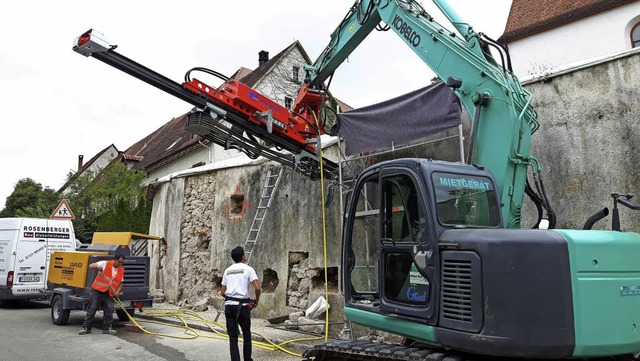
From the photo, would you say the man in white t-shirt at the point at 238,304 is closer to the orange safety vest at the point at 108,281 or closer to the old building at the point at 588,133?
the orange safety vest at the point at 108,281

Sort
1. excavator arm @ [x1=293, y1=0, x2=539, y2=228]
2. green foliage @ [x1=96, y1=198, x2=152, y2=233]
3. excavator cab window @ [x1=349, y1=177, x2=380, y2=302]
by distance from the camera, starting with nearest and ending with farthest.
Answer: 1. excavator cab window @ [x1=349, y1=177, x2=380, y2=302]
2. excavator arm @ [x1=293, y1=0, x2=539, y2=228]
3. green foliage @ [x1=96, y1=198, x2=152, y2=233]

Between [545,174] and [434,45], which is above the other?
[434,45]

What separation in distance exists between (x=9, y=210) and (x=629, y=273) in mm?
51057

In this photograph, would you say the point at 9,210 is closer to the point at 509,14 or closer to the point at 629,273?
the point at 509,14

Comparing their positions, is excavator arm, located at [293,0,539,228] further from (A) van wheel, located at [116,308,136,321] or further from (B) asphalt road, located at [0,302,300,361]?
(A) van wheel, located at [116,308,136,321]

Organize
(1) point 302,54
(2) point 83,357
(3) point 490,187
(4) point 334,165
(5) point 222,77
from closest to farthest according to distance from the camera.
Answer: (3) point 490,187
(2) point 83,357
(5) point 222,77
(4) point 334,165
(1) point 302,54

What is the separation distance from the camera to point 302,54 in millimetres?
28266

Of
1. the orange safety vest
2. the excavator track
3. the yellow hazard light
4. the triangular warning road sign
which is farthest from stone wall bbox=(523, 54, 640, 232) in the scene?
the triangular warning road sign

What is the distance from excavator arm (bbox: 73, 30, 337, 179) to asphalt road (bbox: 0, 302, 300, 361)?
350 centimetres

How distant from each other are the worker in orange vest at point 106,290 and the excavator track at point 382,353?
6215 mm

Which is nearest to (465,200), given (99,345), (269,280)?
(99,345)

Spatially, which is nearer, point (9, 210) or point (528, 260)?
point (528, 260)

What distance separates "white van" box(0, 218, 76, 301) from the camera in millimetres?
13086

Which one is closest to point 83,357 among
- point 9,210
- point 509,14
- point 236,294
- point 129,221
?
point 236,294
